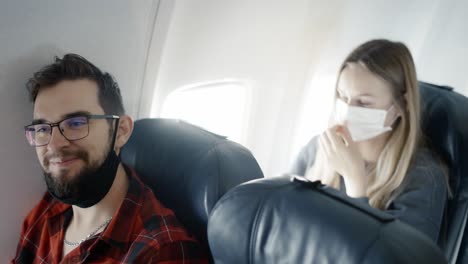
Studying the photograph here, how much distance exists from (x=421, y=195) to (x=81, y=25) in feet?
4.89

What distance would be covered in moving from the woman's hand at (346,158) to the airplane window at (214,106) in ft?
2.31

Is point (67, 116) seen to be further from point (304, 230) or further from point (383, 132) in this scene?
point (383, 132)

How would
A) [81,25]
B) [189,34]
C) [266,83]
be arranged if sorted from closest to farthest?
[81,25] < [189,34] < [266,83]

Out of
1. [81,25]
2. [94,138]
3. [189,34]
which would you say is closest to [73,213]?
[94,138]

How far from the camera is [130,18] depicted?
1633mm

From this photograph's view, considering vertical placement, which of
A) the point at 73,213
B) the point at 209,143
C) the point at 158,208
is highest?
the point at 209,143

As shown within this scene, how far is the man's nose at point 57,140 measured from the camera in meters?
1.21

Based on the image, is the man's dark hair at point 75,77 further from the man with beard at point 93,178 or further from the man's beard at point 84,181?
the man's beard at point 84,181

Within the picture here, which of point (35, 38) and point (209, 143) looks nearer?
point (209, 143)

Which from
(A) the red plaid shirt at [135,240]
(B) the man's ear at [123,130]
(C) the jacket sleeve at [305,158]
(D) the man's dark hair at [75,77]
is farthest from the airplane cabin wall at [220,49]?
(C) the jacket sleeve at [305,158]

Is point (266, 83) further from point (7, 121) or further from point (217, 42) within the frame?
point (7, 121)

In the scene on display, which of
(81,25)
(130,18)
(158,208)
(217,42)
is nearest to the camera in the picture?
(158,208)

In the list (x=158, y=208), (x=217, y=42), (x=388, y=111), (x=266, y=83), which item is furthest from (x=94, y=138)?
(x=266, y=83)

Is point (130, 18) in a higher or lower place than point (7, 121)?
higher
